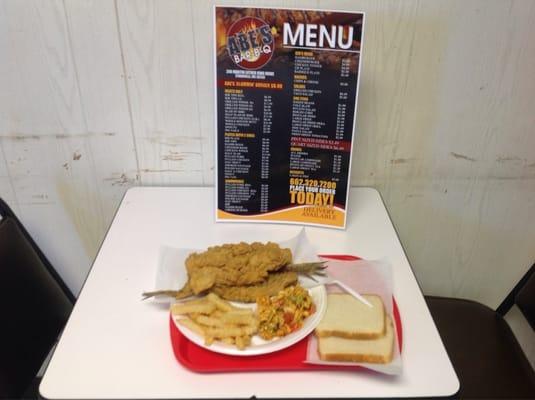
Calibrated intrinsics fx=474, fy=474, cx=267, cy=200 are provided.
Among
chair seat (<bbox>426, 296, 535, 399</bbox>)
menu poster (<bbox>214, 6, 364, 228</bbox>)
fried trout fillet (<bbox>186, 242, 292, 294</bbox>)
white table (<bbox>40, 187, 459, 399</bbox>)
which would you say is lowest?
chair seat (<bbox>426, 296, 535, 399</bbox>)

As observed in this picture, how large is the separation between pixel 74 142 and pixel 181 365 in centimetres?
68

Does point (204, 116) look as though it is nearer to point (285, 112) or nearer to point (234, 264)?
point (285, 112)

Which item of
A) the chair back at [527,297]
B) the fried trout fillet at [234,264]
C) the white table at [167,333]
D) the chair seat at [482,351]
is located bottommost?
the chair seat at [482,351]

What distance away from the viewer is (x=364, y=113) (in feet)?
3.80

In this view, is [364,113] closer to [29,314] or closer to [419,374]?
[419,374]

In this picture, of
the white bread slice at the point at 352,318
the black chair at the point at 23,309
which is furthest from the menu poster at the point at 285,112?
the black chair at the point at 23,309

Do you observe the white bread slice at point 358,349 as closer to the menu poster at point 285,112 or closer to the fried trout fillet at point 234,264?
the fried trout fillet at point 234,264

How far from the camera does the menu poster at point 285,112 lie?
0.93m

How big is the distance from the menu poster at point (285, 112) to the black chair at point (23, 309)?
0.46 metres

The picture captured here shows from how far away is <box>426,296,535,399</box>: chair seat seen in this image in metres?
1.08

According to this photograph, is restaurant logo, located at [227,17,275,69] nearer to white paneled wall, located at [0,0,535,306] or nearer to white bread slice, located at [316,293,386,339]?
white paneled wall, located at [0,0,535,306]

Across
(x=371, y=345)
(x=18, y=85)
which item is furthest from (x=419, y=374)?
(x=18, y=85)

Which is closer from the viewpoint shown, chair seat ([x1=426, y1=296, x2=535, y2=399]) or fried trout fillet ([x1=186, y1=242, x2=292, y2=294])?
fried trout fillet ([x1=186, y1=242, x2=292, y2=294])

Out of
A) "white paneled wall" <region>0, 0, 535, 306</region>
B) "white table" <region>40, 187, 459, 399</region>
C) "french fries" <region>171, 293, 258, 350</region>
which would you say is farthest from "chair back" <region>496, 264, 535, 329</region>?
"french fries" <region>171, 293, 258, 350</region>
